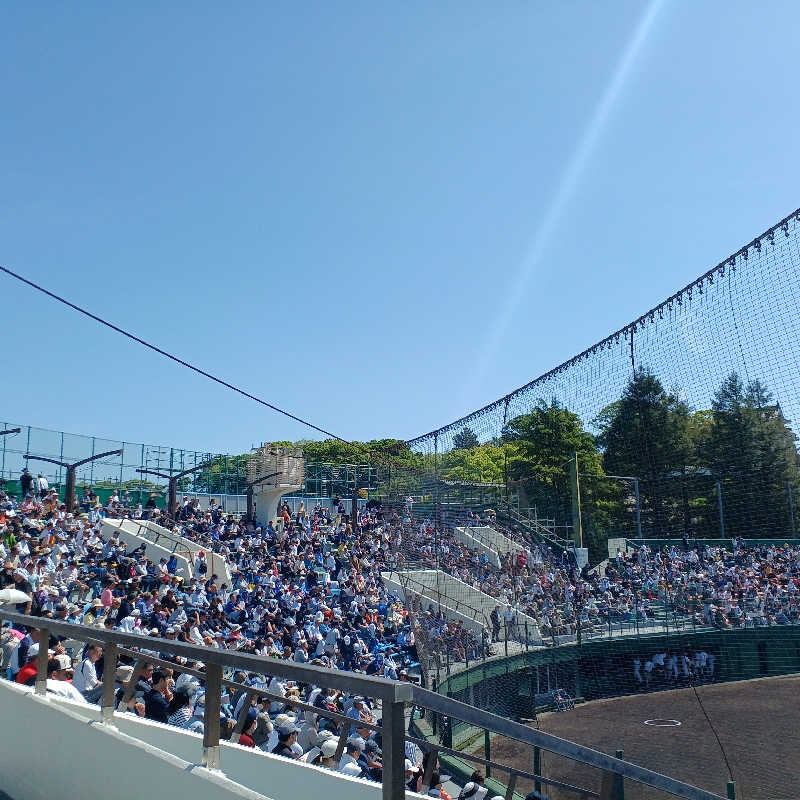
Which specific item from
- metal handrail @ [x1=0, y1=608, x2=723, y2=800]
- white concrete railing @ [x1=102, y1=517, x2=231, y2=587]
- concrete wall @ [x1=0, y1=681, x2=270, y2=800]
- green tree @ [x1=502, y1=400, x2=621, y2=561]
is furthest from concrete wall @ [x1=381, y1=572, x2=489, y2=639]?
white concrete railing @ [x1=102, y1=517, x2=231, y2=587]

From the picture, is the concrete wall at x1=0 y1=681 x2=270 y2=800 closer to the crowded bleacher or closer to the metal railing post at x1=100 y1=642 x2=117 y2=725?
the metal railing post at x1=100 y1=642 x2=117 y2=725

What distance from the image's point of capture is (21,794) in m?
4.27

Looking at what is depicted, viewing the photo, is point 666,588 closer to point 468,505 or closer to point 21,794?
point 468,505

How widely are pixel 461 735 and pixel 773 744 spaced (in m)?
1.98

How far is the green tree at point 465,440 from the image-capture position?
8203 mm

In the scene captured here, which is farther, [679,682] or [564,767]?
[679,682]

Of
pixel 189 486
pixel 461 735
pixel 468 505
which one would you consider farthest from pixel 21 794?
pixel 189 486

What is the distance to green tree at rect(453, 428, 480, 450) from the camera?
8203mm

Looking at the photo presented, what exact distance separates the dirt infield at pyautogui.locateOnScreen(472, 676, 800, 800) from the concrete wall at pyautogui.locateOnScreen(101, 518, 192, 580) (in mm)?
16478

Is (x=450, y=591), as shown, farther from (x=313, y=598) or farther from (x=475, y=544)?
(x=313, y=598)

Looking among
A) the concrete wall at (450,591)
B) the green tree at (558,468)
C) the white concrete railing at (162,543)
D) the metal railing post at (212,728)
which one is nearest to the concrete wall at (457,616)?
the concrete wall at (450,591)

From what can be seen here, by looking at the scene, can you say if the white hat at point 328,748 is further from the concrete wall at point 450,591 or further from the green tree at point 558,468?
the concrete wall at point 450,591

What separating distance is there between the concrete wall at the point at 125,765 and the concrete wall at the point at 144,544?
16.6 m

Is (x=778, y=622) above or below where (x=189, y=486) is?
below
